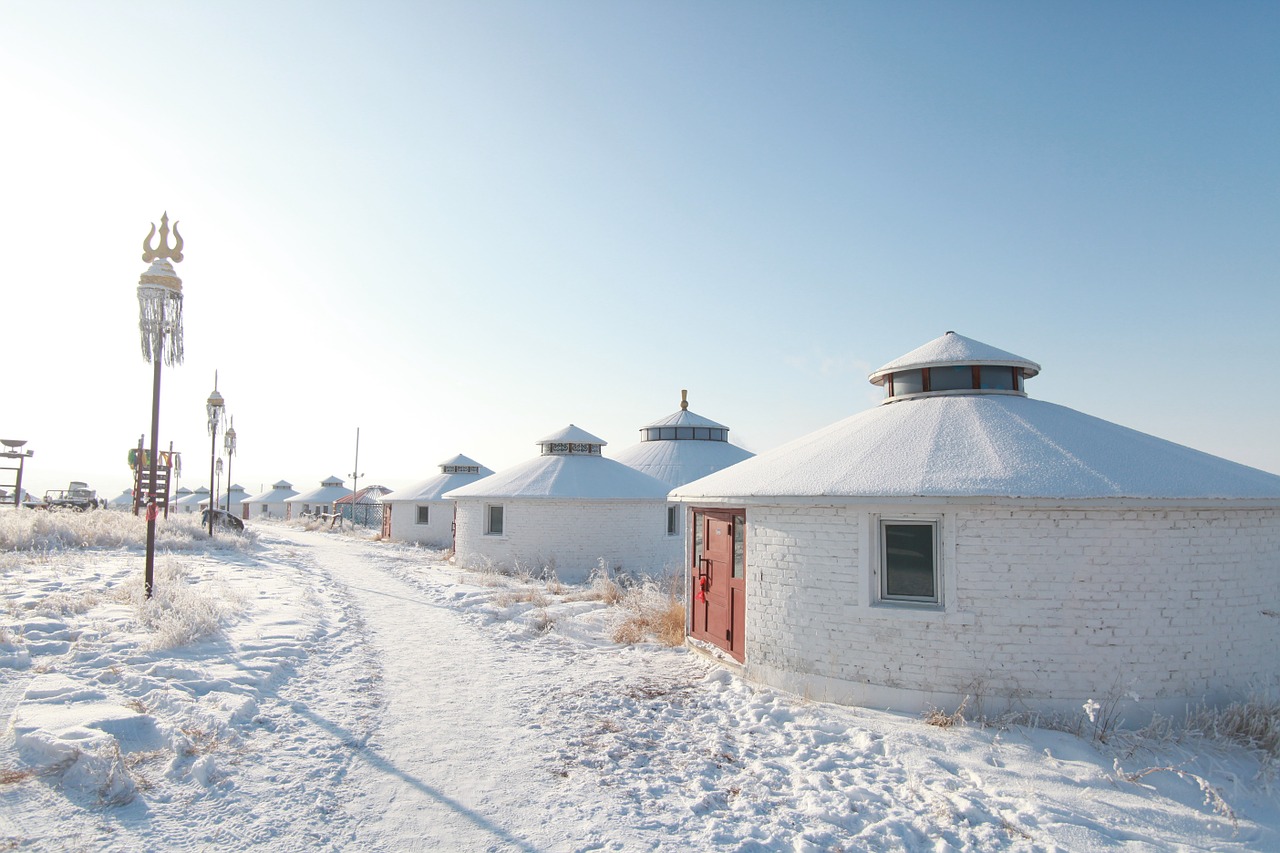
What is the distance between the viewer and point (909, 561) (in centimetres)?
716

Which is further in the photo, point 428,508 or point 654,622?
point 428,508

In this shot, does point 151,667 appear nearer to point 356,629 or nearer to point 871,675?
point 356,629

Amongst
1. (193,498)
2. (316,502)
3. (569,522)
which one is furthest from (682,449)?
(193,498)

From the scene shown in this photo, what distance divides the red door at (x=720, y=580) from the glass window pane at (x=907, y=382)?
9.92 feet

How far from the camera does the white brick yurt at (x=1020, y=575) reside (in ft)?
21.4

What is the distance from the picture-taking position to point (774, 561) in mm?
7941

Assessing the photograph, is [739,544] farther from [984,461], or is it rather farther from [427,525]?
[427,525]

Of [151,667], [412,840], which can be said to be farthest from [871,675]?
[151,667]

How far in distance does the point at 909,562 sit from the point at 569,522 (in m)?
12.6

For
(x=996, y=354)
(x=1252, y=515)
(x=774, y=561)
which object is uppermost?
(x=996, y=354)

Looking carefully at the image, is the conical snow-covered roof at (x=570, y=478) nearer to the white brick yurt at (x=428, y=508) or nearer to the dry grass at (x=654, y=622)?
the dry grass at (x=654, y=622)

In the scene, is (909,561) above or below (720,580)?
above

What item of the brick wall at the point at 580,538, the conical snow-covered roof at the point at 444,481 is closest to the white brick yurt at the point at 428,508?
the conical snow-covered roof at the point at 444,481

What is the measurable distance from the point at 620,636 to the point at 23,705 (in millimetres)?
6805
